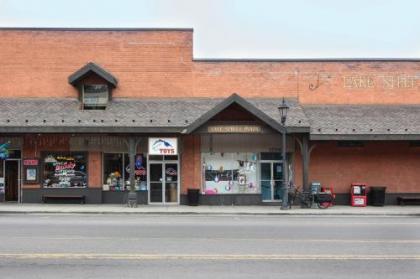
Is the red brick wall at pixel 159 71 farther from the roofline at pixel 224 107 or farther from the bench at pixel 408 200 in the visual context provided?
the bench at pixel 408 200

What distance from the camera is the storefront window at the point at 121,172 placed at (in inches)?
1120

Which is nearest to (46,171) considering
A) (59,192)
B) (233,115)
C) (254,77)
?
(59,192)

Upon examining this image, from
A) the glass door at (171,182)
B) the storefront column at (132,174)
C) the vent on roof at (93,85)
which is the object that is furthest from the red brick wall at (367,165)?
the vent on roof at (93,85)

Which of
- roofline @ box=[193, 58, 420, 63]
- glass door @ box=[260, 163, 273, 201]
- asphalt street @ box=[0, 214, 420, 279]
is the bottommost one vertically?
asphalt street @ box=[0, 214, 420, 279]

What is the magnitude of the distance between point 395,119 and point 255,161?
22.6ft

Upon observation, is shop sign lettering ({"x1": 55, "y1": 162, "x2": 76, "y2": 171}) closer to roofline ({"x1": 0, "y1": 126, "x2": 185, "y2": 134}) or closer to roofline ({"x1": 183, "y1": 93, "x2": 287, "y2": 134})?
A: roofline ({"x1": 0, "y1": 126, "x2": 185, "y2": 134})

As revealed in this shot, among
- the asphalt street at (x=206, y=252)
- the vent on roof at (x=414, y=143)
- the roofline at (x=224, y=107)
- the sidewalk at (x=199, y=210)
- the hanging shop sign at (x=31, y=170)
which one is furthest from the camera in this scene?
the vent on roof at (x=414, y=143)

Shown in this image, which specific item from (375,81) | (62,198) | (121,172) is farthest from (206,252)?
(375,81)

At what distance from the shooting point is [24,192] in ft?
92.4

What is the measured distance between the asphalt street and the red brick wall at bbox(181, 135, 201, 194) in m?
12.1

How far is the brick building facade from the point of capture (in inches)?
1090

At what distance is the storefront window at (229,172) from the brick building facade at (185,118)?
0.05 metres

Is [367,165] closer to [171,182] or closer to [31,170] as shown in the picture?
[171,182]

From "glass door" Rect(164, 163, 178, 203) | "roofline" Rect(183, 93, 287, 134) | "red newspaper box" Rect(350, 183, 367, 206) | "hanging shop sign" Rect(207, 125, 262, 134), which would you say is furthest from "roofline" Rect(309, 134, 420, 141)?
"glass door" Rect(164, 163, 178, 203)
